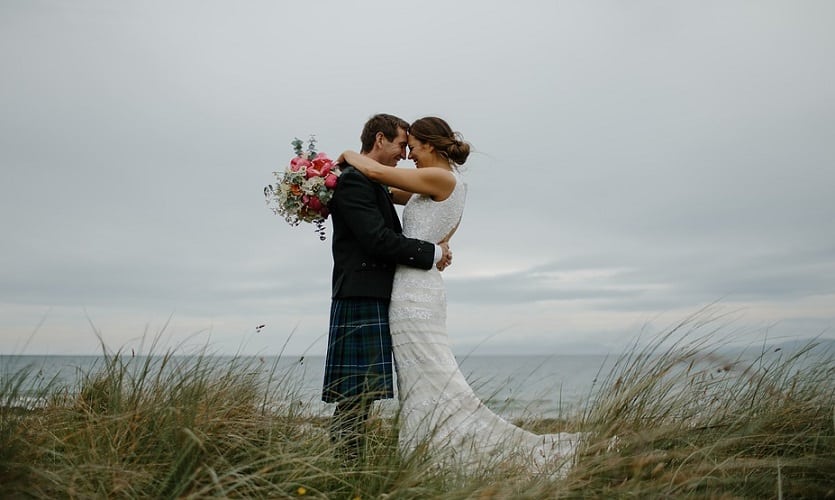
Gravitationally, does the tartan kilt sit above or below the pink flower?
below

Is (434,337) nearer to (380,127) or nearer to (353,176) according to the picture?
(353,176)

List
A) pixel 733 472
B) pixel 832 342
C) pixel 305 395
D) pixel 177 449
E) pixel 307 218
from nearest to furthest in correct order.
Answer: pixel 177 449 < pixel 733 472 < pixel 305 395 < pixel 307 218 < pixel 832 342

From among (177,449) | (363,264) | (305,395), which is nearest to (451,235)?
(363,264)

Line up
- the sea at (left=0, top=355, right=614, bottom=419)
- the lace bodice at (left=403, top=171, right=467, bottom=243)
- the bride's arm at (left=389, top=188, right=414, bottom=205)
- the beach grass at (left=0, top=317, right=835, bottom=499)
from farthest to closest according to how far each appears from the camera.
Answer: the bride's arm at (left=389, top=188, right=414, bottom=205), the lace bodice at (left=403, top=171, right=467, bottom=243), the sea at (left=0, top=355, right=614, bottom=419), the beach grass at (left=0, top=317, right=835, bottom=499)

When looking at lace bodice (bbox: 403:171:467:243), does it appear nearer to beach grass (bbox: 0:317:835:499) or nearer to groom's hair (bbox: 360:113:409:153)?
groom's hair (bbox: 360:113:409:153)

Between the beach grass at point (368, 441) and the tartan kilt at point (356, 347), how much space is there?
1.03 feet

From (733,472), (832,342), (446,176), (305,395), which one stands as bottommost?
(733,472)

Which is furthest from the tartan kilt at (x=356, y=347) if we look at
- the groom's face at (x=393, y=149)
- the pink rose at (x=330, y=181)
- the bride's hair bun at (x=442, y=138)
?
the bride's hair bun at (x=442, y=138)

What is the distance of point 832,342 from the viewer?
579 centimetres

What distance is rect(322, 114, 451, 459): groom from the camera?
16.2 ft

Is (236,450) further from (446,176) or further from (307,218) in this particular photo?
(446,176)

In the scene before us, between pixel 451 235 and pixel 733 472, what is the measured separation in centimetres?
246

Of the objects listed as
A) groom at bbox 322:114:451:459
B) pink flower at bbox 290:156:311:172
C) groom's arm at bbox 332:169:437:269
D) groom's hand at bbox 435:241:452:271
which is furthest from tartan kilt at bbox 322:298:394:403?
pink flower at bbox 290:156:311:172

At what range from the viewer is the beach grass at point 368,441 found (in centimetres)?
341
